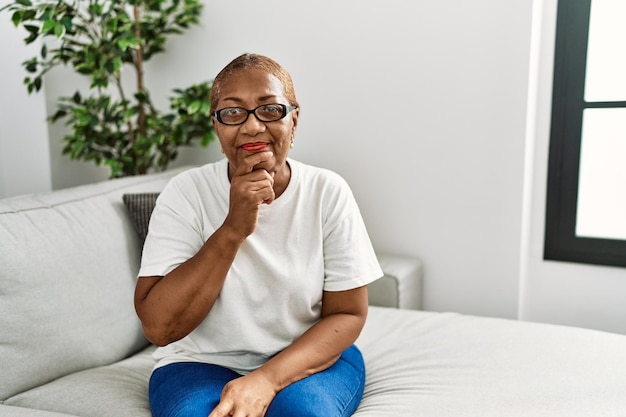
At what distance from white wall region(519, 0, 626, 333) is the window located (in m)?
0.03

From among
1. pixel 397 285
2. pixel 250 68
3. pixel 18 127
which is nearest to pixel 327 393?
pixel 250 68

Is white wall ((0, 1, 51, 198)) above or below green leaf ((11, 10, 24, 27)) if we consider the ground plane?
below

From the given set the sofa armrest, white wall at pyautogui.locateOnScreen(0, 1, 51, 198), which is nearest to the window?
the sofa armrest

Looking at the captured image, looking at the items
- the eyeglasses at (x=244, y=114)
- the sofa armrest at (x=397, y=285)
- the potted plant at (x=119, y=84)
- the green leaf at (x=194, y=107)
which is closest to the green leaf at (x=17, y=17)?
the potted plant at (x=119, y=84)

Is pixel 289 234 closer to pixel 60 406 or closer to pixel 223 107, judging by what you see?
pixel 223 107

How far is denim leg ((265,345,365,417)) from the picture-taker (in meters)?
1.12

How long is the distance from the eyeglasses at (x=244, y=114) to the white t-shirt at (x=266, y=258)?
0.58 ft

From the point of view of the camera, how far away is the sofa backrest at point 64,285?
1.41m

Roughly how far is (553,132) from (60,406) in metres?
1.78

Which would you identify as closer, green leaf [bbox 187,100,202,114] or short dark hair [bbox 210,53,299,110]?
short dark hair [bbox 210,53,299,110]

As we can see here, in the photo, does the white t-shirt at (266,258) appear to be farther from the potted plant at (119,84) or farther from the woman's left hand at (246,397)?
the potted plant at (119,84)

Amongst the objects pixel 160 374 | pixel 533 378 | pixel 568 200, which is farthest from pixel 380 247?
pixel 160 374

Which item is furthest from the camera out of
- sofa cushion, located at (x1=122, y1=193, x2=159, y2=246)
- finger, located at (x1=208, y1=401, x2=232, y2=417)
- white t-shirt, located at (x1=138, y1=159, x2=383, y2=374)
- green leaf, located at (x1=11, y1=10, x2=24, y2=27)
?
green leaf, located at (x1=11, y1=10, x2=24, y2=27)

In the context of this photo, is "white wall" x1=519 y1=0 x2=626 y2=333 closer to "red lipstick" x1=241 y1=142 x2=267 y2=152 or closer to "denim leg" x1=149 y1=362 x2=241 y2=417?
"red lipstick" x1=241 y1=142 x2=267 y2=152
